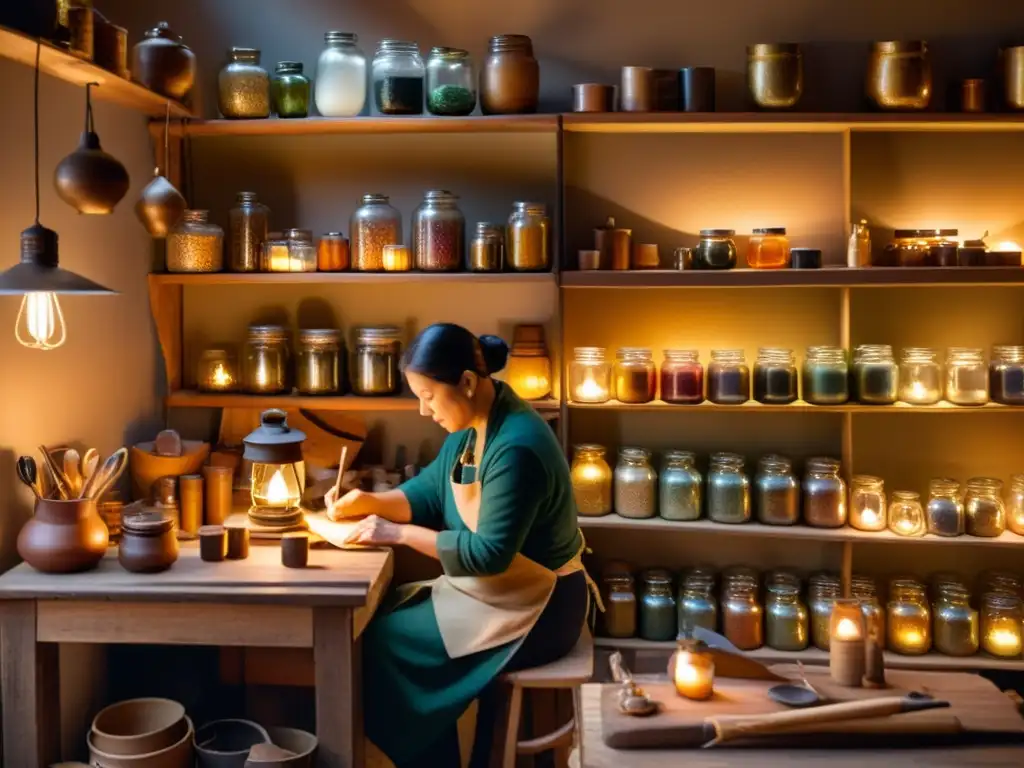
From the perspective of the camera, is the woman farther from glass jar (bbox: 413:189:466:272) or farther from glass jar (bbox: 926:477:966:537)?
glass jar (bbox: 926:477:966:537)

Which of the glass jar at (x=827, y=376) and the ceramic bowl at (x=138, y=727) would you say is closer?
the ceramic bowl at (x=138, y=727)

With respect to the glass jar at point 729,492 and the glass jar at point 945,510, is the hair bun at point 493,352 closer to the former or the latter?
the glass jar at point 729,492

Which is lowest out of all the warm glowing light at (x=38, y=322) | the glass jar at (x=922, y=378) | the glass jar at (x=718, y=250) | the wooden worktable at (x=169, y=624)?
the wooden worktable at (x=169, y=624)

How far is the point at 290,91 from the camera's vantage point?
Answer: 131 inches

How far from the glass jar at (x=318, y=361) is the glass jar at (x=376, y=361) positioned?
7cm

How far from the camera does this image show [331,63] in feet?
10.8

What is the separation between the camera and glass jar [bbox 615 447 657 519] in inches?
132

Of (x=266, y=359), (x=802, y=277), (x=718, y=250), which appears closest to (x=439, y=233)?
(x=266, y=359)

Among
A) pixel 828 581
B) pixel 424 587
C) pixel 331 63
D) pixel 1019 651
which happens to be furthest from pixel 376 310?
pixel 1019 651

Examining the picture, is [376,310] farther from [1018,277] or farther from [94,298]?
[1018,277]

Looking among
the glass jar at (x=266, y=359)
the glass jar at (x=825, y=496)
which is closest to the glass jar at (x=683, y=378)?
the glass jar at (x=825, y=496)

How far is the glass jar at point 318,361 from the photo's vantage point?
3.39 metres

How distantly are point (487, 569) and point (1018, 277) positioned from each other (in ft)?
5.64

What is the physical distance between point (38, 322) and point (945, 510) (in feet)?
8.05
